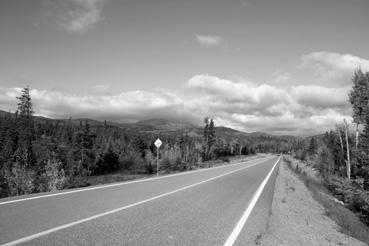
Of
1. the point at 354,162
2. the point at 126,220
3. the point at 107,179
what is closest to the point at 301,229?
the point at 126,220

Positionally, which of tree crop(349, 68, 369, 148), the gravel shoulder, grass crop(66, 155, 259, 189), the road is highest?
tree crop(349, 68, 369, 148)

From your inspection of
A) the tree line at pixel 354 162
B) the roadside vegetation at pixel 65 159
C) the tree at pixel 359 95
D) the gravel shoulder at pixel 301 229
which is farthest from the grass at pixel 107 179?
the tree at pixel 359 95

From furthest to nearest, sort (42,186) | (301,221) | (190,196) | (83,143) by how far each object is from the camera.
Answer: (83,143) → (42,186) → (190,196) → (301,221)

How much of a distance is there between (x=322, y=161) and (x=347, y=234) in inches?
1546

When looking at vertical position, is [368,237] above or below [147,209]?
below

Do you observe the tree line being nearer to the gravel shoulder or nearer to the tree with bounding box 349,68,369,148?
the tree with bounding box 349,68,369,148

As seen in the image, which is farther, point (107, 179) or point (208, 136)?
point (208, 136)

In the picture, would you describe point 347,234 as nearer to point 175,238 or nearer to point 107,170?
point 175,238

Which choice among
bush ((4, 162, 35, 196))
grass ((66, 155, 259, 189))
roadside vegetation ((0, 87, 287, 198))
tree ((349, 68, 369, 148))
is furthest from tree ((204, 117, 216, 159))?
bush ((4, 162, 35, 196))

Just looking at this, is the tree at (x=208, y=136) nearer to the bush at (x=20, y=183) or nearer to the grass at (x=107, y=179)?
the grass at (x=107, y=179)

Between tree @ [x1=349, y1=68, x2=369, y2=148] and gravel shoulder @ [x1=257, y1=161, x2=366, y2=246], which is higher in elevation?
tree @ [x1=349, y1=68, x2=369, y2=148]

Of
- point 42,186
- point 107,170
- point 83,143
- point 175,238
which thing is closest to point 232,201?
point 175,238

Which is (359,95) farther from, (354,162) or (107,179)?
(107,179)

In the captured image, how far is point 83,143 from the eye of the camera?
171ft
